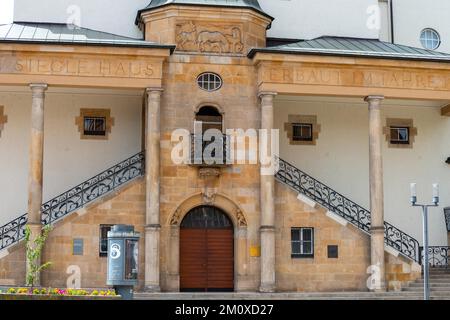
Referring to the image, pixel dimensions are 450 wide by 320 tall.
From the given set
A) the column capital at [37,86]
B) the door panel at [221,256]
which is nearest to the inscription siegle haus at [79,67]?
the column capital at [37,86]

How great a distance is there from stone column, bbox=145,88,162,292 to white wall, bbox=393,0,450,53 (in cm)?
1255

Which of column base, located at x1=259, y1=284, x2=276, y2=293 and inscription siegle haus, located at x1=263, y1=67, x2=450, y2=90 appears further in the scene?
inscription siegle haus, located at x1=263, y1=67, x2=450, y2=90

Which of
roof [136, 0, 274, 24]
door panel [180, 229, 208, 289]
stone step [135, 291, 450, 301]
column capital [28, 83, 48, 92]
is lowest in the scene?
stone step [135, 291, 450, 301]

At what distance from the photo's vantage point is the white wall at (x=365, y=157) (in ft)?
92.7

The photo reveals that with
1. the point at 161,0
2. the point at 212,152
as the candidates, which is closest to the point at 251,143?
the point at 212,152

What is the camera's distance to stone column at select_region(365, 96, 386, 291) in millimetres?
23984

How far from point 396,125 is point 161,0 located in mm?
10786

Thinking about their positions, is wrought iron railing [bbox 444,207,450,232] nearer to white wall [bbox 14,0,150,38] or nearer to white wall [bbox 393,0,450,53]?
white wall [bbox 393,0,450,53]

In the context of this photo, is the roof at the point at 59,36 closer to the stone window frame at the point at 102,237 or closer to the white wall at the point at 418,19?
the stone window frame at the point at 102,237

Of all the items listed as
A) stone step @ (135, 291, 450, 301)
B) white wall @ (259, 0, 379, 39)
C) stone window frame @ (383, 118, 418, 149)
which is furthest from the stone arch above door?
stone window frame @ (383, 118, 418, 149)

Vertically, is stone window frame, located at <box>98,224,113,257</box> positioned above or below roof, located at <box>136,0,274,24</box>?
below

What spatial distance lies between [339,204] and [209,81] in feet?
22.7

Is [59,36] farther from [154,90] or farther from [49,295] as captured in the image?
[49,295]
